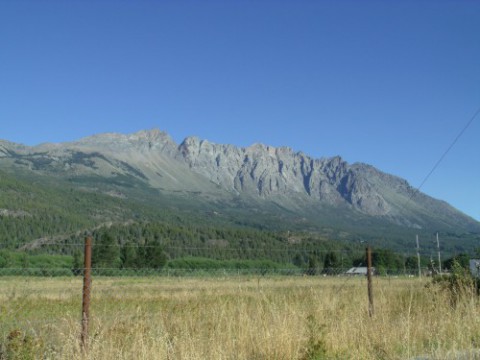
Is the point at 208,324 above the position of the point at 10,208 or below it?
below

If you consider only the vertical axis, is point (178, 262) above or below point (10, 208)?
below

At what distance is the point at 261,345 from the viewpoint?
7449 mm

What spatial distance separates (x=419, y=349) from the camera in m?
7.91

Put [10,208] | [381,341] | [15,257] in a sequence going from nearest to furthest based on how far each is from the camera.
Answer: [381,341] < [15,257] < [10,208]

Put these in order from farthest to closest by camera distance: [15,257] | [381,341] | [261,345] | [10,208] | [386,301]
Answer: [10,208] → [15,257] → [386,301] → [381,341] → [261,345]

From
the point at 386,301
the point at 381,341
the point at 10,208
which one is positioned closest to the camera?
the point at 381,341

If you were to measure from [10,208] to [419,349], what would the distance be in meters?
173

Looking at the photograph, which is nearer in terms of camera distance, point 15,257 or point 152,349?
point 152,349

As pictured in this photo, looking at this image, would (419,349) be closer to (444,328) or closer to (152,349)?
(444,328)

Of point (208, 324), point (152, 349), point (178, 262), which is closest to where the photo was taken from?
point (152, 349)

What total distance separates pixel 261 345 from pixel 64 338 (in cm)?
263

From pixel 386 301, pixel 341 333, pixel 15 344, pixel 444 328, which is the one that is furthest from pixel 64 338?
pixel 386 301

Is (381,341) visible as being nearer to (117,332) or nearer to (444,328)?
(444,328)

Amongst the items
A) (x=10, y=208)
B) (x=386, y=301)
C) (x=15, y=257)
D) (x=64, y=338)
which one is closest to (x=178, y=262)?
(x=15, y=257)
